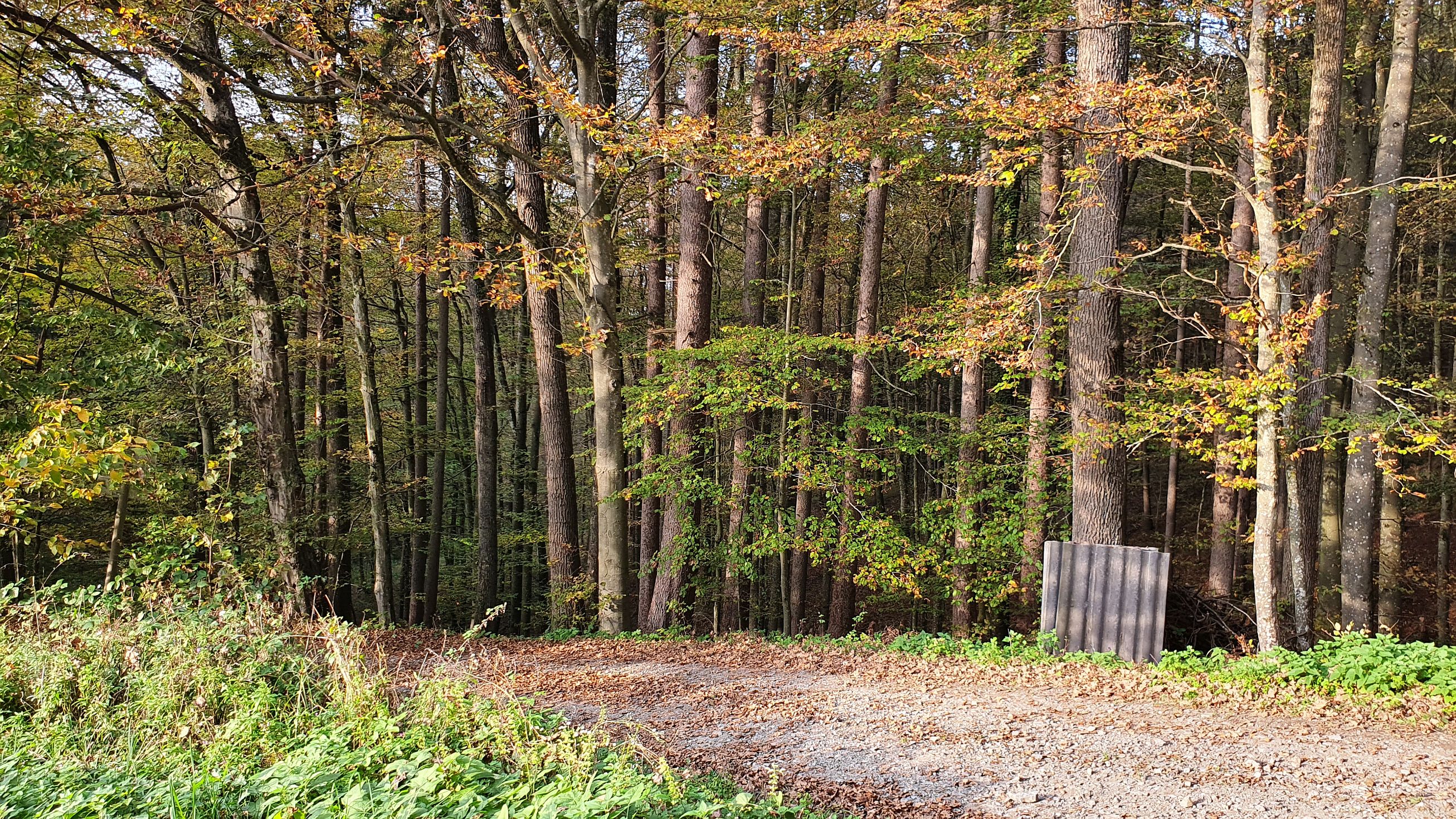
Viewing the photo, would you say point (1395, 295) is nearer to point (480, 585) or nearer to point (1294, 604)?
point (1294, 604)

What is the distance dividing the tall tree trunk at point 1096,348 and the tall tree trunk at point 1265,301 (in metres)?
1.58

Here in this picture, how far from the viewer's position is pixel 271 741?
409 centimetres

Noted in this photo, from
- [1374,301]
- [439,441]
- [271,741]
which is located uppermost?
[1374,301]

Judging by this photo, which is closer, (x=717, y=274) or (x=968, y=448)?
(x=968, y=448)

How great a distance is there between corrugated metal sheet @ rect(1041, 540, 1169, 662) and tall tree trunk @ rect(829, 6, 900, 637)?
3.26 meters

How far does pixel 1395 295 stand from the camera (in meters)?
15.0

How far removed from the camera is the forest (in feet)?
17.4

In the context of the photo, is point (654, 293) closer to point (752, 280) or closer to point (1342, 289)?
point (752, 280)

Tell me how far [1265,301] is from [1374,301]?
13.2ft

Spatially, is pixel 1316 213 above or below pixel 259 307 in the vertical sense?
above

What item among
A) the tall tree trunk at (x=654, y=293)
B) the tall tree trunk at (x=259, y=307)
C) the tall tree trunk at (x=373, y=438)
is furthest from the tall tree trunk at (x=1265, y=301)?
the tall tree trunk at (x=373, y=438)

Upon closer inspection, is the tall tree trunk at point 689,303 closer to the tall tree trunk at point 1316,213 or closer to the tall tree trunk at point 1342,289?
the tall tree trunk at point 1316,213

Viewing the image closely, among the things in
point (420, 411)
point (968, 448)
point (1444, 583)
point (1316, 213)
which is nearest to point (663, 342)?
point (968, 448)

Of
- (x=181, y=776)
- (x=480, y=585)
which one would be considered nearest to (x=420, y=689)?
(x=181, y=776)
